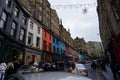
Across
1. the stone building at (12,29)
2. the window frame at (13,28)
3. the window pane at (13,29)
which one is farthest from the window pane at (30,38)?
the window pane at (13,29)

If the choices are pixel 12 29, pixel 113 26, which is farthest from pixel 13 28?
pixel 113 26

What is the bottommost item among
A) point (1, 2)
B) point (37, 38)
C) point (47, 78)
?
Result: point (47, 78)

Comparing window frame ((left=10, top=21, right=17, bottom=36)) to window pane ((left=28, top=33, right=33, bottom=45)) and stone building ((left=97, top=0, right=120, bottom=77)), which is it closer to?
window pane ((left=28, top=33, right=33, bottom=45))

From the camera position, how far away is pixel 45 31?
101 feet

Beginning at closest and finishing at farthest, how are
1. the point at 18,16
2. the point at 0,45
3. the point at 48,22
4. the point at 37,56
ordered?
the point at 0,45
the point at 18,16
the point at 37,56
the point at 48,22

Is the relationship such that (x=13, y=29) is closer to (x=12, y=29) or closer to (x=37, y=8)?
(x=12, y=29)

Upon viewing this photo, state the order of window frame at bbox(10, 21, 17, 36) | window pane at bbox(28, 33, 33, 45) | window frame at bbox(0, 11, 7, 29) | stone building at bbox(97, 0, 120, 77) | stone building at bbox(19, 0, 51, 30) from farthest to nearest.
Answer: stone building at bbox(19, 0, 51, 30)
window pane at bbox(28, 33, 33, 45)
window frame at bbox(10, 21, 17, 36)
window frame at bbox(0, 11, 7, 29)
stone building at bbox(97, 0, 120, 77)

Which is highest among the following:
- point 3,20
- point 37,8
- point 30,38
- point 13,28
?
point 37,8

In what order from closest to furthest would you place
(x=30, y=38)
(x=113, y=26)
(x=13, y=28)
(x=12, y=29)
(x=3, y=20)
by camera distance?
(x=3, y=20) < (x=113, y=26) < (x=12, y=29) < (x=13, y=28) < (x=30, y=38)

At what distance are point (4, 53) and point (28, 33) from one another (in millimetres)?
8234

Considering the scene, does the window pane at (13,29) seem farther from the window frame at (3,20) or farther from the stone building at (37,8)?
the stone building at (37,8)

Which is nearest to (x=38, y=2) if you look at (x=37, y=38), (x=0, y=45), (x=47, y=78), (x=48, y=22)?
(x=48, y=22)

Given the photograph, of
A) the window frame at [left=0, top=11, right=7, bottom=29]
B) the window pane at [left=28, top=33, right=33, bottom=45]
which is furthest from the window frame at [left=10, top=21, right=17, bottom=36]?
the window pane at [left=28, top=33, right=33, bottom=45]

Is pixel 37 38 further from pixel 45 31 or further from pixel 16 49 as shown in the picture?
pixel 16 49
